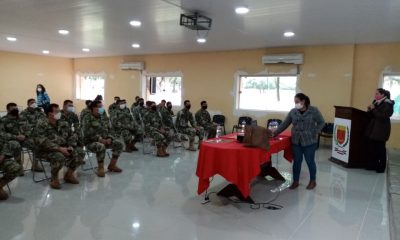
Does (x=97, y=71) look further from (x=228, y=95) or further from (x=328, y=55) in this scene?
(x=328, y=55)

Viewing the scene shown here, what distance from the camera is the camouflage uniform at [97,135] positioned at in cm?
473

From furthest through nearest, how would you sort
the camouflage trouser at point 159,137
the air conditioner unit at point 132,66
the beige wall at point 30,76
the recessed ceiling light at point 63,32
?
the beige wall at point 30,76, the air conditioner unit at point 132,66, the recessed ceiling light at point 63,32, the camouflage trouser at point 159,137

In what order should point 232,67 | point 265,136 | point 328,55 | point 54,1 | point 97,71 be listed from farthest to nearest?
1. point 97,71
2. point 232,67
3. point 328,55
4. point 54,1
5. point 265,136

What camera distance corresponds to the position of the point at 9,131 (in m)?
4.58

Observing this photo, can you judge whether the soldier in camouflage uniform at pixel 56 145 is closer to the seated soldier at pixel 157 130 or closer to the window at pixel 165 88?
the seated soldier at pixel 157 130

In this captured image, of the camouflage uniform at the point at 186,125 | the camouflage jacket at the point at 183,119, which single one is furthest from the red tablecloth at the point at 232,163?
the camouflage jacket at the point at 183,119

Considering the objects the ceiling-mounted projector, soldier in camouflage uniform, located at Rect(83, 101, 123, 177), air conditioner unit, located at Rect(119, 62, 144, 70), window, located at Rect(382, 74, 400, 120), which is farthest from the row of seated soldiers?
window, located at Rect(382, 74, 400, 120)

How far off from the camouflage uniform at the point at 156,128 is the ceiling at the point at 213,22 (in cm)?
176

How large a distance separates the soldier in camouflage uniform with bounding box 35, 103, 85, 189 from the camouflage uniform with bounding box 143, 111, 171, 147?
1.97 meters

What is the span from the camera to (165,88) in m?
10.9

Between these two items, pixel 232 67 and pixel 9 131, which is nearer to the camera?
pixel 9 131

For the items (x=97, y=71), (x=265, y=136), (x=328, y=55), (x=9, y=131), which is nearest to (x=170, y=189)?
(x=265, y=136)

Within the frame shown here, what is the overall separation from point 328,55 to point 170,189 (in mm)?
5509

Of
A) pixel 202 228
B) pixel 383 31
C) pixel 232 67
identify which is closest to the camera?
pixel 202 228
